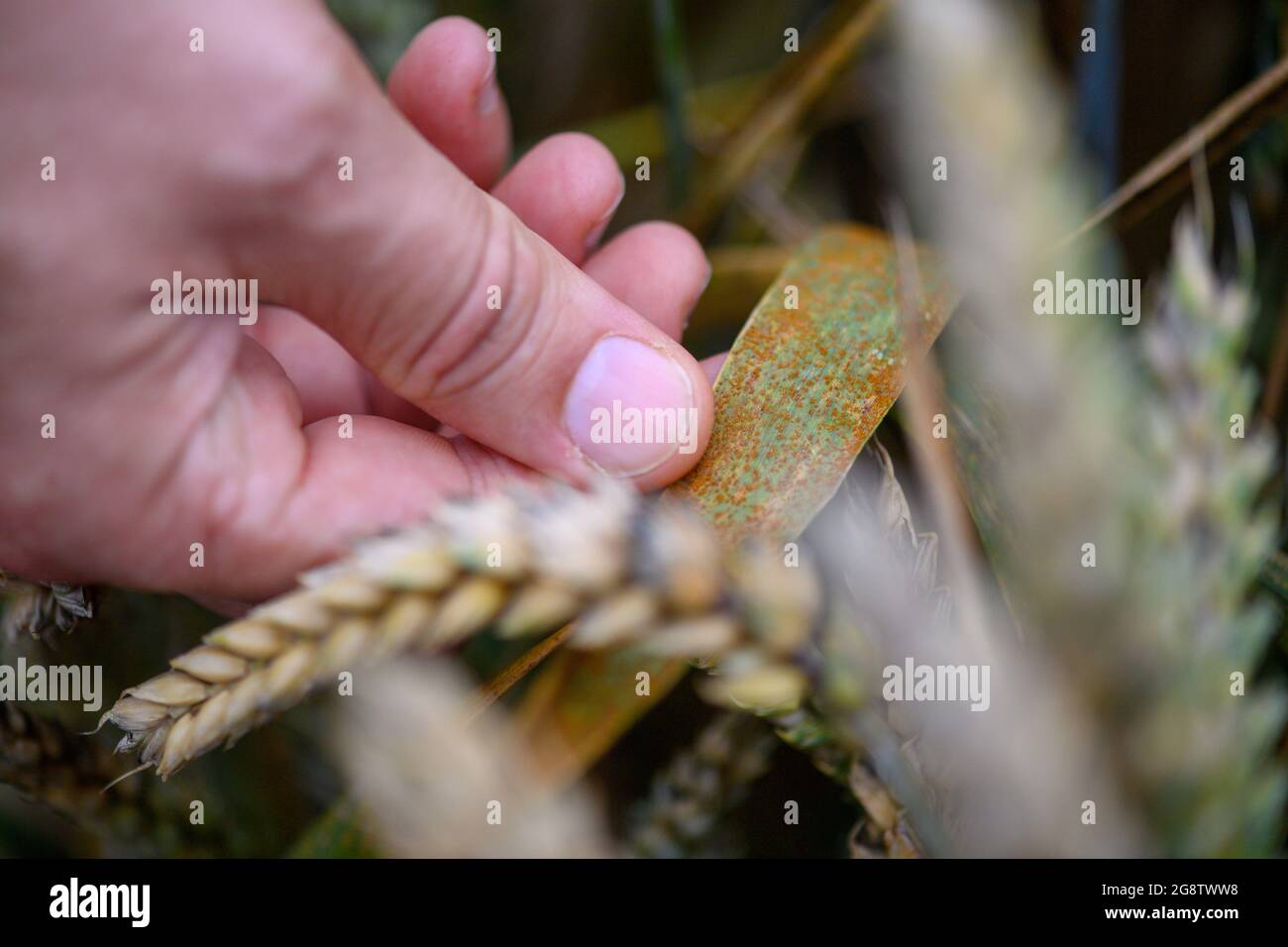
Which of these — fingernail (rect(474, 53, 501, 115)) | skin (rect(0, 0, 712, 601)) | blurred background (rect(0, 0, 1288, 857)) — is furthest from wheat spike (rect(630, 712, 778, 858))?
fingernail (rect(474, 53, 501, 115))

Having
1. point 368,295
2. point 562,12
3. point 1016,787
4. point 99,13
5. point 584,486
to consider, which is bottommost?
point 1016,787

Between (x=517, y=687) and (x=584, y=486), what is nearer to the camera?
(x=584, y=486)

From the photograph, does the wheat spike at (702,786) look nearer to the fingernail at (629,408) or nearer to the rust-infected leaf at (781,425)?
the rust-infected leaf at (781,425)

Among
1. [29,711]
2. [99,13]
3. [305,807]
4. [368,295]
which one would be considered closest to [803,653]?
[368,295]

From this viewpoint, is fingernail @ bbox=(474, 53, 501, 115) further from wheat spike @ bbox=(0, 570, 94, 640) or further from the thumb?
wheat spike @ bbox=(0, 570, 94, 640)

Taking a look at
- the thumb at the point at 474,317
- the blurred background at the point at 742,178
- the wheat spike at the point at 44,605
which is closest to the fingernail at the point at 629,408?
the thumb at the point at 474,317
